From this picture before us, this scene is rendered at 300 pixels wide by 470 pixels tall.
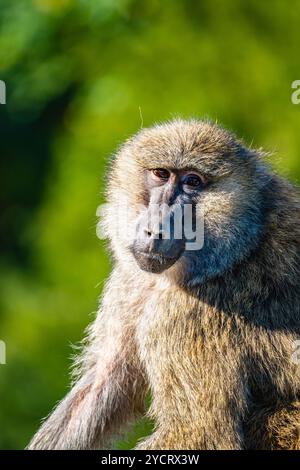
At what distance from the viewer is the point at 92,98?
14.7m

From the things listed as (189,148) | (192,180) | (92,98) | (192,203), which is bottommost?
(192,203)

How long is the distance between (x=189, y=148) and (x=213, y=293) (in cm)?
79

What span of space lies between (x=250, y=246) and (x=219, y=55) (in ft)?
26.4

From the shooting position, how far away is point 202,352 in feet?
20.6

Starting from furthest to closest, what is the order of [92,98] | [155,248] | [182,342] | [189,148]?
[92,98]
[189,148]
[182,342]
[155,248]

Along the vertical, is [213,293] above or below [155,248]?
below

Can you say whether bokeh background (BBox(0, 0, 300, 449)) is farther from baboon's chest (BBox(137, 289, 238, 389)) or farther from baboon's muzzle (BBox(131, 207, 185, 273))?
baboon's muzzle (BBox(131, 207, 185, 273))

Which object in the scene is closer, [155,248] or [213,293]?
[155,248]

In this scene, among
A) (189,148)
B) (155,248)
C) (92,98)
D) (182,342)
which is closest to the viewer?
(155,248)

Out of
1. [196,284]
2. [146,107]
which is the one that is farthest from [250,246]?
[146,107]

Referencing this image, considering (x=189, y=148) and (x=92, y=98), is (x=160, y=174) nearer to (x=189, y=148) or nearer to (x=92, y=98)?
(x=189, y=148)

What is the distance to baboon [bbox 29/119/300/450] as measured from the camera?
6.12 meters

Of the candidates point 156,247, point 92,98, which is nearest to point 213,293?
point 156,247
